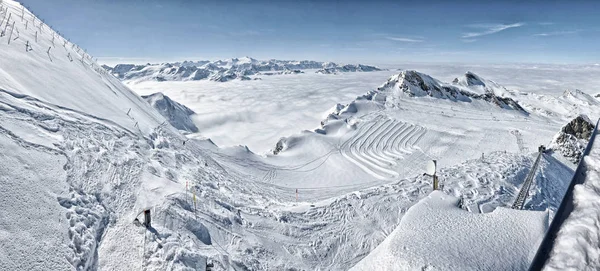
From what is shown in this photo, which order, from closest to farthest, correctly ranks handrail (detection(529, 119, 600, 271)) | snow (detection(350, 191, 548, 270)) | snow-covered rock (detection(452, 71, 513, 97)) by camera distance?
handrail (detection(529, 119, 600, 271)), snow (detection(350, 191, 548, 270)), snow-covered rock (detection(452, 71, 513, 97))

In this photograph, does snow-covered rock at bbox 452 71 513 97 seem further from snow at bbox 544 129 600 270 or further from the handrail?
snow at bbox 544 129 600 270

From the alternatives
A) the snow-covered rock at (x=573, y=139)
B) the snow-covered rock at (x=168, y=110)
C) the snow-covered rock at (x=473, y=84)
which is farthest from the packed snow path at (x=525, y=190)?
the snow-covered rock at (x=473, y=84)

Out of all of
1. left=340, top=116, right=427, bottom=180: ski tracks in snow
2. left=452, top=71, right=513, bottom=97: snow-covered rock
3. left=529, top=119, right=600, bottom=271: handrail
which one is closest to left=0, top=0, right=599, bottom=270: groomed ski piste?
left=529, top=119, right=600, bottom=271: handrail

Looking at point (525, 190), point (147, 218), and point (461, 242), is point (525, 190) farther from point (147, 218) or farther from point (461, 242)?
point (147, 218)

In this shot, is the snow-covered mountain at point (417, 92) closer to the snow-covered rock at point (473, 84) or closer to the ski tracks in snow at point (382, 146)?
the ski tracks in snow at point (382, 146)

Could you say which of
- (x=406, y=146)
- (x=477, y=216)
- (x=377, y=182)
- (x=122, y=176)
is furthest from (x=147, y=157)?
(x=406, y=146)
